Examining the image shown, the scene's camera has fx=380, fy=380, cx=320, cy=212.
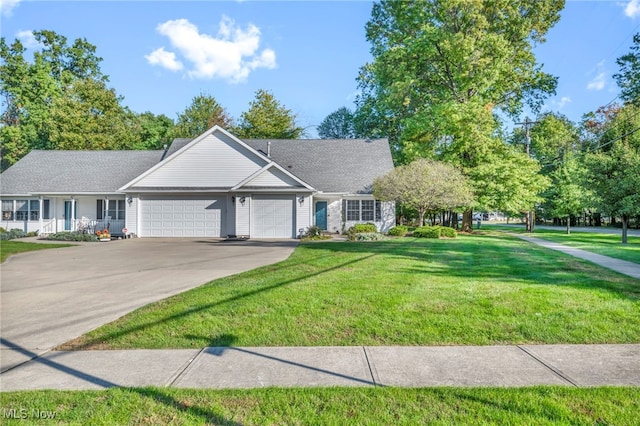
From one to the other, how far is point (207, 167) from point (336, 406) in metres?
21.2

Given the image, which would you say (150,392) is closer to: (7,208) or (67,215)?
(67,215)

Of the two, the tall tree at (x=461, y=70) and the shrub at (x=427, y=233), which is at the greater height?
the tall tree at (x=461, y=70)

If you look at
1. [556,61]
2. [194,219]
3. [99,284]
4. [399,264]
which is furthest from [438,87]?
[99,284]

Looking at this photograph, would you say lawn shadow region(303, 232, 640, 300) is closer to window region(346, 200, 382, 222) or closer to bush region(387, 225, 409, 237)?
bush region(387, 225, 409, 237)

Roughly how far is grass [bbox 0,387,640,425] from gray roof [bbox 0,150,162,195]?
23.4 meters

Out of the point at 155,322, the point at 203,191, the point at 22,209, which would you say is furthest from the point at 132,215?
the point at 155,322

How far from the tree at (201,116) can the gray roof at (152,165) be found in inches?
594

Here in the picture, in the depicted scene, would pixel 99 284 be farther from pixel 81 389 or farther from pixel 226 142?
pixel 226 142

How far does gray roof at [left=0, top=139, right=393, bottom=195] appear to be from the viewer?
2448cm

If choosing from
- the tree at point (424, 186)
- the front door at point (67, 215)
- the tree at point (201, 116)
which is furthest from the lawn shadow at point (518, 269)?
the tree at point (201, 116)

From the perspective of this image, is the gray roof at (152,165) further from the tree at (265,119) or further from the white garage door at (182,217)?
the tree at (265,119)

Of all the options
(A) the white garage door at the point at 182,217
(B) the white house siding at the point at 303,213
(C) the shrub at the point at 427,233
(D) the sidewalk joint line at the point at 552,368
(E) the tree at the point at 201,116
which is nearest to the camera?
(D) the sidewalk joint line at the point at 552,368

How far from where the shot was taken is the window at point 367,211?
80.0 feet

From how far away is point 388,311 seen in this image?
603 centimetres
